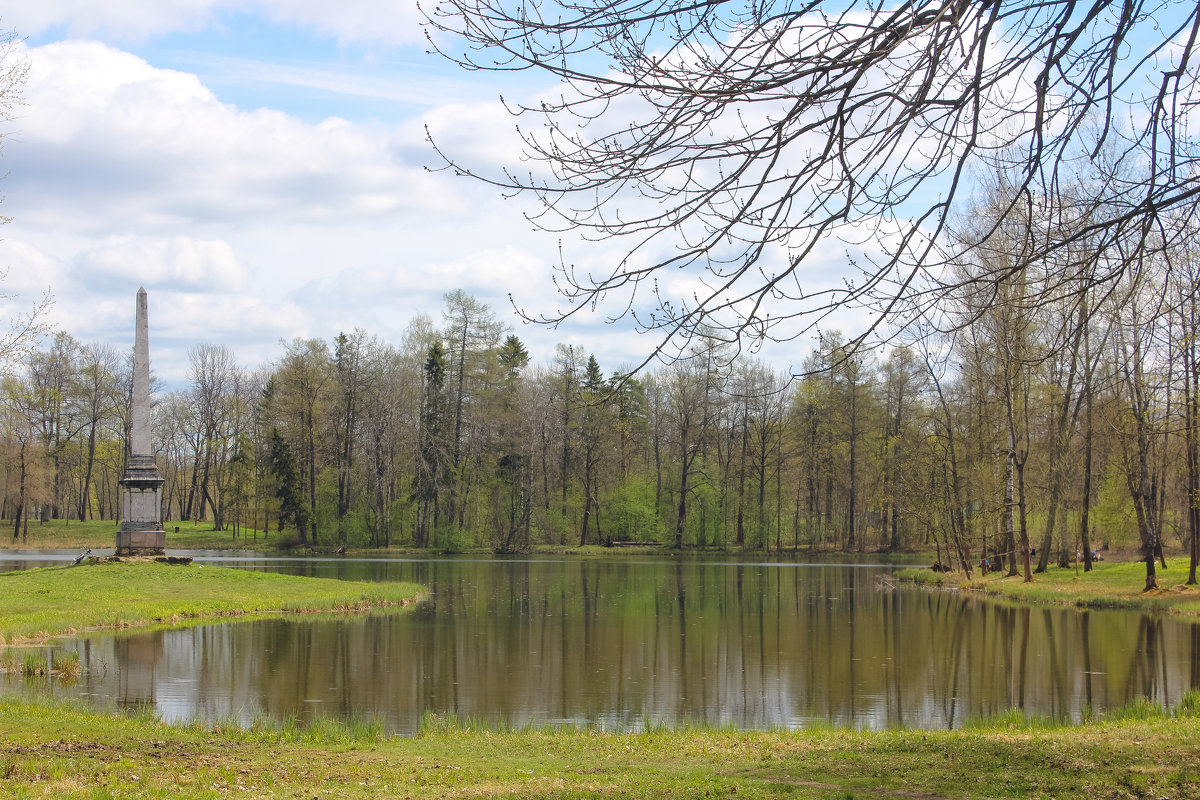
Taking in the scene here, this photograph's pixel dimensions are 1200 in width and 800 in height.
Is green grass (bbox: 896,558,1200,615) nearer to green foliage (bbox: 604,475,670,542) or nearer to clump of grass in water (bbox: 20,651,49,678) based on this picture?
clump of grass in water (bbox: 20,651,49,678)

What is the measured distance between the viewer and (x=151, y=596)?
23469mm

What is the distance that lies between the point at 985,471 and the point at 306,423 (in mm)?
39935

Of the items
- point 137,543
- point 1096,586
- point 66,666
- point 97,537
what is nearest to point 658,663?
point 66,666

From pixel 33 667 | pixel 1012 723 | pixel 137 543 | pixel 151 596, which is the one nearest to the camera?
pixel 1012 723

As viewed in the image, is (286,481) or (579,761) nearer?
(579,761)

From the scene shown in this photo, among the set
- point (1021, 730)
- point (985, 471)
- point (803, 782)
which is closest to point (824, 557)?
point (985, 471)

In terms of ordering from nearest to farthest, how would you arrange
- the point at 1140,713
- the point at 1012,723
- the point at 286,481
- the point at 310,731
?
the point at 310,731 < the point at 1012,723 < the point at 1140,713 < the point at 286,481

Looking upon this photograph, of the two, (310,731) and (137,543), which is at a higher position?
(137,543)

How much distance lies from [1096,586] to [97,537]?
53.6 metres

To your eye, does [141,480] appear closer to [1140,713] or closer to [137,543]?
[137,543]

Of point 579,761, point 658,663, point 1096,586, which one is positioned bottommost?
point 658,663

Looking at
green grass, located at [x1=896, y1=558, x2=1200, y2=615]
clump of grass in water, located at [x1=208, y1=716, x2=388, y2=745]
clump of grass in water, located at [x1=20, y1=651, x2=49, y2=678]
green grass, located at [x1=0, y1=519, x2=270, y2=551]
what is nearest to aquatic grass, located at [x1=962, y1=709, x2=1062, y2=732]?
clump of grass in water, located at [x1=208, y1=716, x2=388, y2=745]

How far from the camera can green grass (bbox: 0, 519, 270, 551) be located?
55312mm

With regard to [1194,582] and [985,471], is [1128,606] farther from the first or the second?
[985,471]
